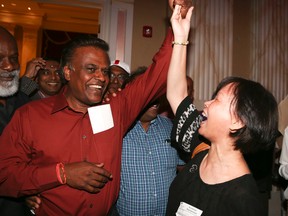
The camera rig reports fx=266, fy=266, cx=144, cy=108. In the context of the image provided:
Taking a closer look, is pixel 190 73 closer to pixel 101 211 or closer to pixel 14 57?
pixel 14 57

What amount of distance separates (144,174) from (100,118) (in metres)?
0.59

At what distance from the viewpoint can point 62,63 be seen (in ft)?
6.35

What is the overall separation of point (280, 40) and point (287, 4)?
0.69 meters

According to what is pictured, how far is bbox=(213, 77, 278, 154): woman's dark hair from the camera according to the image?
1.34 meters

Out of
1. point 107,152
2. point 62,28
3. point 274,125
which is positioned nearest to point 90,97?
point 107,152

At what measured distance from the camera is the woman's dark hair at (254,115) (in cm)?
134

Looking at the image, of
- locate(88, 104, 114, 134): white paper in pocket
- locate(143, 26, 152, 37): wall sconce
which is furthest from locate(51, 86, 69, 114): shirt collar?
locate(143, 26, 152, 37): wall sconce

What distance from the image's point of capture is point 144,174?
202 cm

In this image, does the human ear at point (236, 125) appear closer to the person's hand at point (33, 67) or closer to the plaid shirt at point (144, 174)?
the plaid shirt at point (144, 174)

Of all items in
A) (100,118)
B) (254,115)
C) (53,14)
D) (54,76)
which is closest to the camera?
(254,115)

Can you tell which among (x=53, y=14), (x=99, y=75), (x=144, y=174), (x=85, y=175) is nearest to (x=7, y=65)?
(x=99, y=75)

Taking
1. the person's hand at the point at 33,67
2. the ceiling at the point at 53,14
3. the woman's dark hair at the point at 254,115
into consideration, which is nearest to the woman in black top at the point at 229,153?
the woman's dark hair at the point at 254,115

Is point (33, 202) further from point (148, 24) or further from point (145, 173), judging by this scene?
point (148, 24)

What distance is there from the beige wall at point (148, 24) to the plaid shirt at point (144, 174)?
7.51 ft
